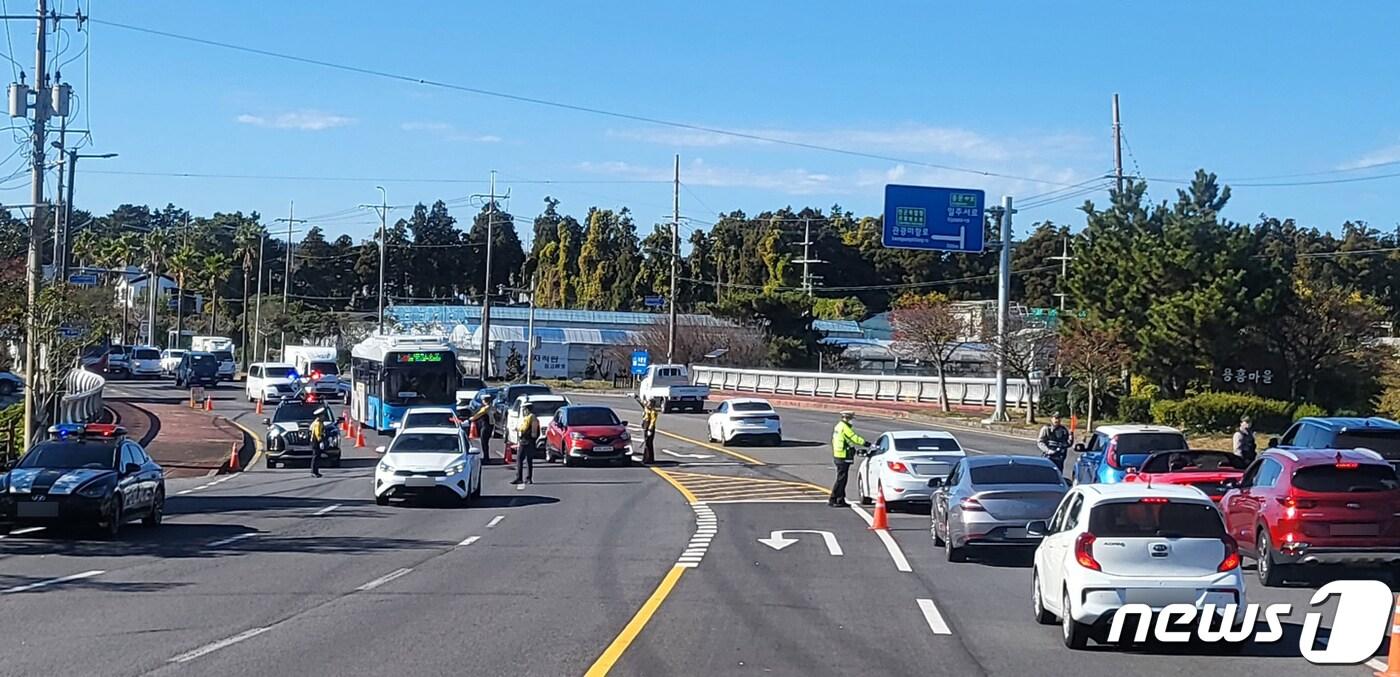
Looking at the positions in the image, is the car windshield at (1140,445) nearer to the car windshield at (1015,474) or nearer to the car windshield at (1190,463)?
the car windshield at (1190,463)

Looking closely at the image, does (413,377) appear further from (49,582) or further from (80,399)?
(49,582)

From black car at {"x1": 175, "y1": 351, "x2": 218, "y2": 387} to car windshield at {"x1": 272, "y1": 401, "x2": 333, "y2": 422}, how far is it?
43.0 meters

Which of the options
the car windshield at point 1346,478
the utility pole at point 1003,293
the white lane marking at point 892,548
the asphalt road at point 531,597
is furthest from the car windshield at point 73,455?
the utility pole at point 1003,293

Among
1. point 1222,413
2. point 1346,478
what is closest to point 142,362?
point 1222,413

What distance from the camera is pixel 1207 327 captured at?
5153cm

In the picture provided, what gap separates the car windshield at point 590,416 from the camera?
129 ft

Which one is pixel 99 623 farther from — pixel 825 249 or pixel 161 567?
pixel 825 249

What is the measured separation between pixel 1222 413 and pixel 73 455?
122 feet

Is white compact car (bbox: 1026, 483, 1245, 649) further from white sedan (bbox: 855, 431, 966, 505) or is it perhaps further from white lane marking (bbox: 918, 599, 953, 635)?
white sedan (bbox: 855, 431, 966, 505)

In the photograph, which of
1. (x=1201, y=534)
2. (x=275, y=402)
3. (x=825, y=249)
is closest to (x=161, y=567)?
(x=1201, y=534)

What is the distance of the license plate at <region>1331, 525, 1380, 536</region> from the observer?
17.3 m

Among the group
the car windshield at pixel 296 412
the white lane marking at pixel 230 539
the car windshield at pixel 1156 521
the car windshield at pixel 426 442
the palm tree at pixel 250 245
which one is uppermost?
the palm tree at pixel 250 245

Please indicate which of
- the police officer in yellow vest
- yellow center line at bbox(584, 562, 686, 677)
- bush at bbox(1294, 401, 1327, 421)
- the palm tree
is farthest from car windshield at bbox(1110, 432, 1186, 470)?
the palm tree

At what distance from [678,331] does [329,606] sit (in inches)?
3215
